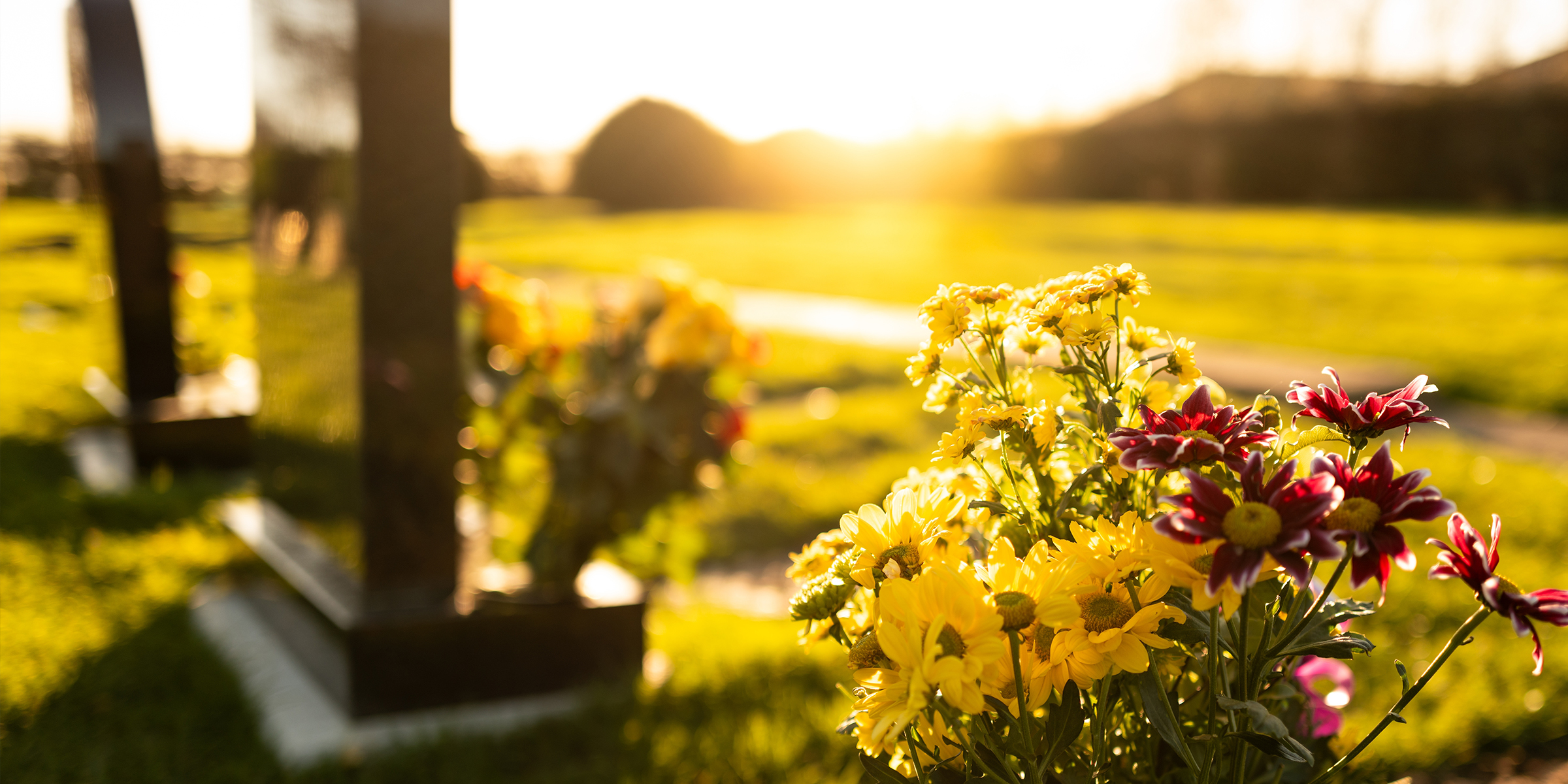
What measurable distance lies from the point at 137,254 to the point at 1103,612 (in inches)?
193

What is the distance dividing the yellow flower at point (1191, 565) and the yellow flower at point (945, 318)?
28 cm

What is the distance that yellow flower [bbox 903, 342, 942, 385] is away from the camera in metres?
1.02

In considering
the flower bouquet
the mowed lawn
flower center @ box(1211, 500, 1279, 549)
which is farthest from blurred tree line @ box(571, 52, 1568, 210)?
flower center @ box(1211, 500, 1279, 549)

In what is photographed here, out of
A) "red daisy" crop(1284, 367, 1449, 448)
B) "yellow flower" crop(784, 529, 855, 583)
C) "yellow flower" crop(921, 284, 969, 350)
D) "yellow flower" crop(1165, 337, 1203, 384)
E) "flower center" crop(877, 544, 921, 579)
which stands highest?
"yellow flower" crop(921, 284, 969, 350)

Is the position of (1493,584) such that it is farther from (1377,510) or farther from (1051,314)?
(1051,314)

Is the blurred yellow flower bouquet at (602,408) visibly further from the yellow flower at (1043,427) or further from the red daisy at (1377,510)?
the red daisy at (1377,510)

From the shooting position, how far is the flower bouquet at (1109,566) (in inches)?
30.3

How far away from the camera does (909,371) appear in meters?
1.05

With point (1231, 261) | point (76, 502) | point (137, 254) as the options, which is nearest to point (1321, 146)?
point (1231, 261)

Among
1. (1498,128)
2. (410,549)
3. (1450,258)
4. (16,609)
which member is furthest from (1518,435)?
(1498,128)

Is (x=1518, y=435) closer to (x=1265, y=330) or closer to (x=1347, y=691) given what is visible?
(x=1265, y=330)

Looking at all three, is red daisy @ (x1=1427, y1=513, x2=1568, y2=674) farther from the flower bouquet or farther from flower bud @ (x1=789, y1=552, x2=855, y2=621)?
flower bud @ (x1=789, y1=552, x2=855, y2=621)

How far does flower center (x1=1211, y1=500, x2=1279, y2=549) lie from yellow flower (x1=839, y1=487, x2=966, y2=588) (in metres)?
0.25

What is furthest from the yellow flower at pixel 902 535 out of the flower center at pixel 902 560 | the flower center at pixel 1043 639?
the flower center at pixel 1043 639
